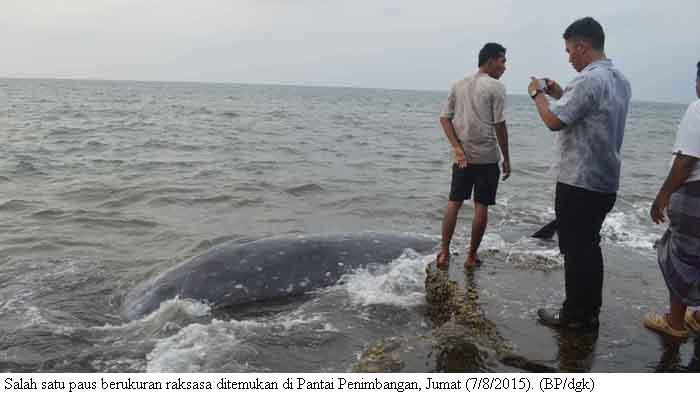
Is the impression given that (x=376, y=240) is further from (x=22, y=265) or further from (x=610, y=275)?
(x=22, y=265)

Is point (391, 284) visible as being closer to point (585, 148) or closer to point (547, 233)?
point (585, 148)

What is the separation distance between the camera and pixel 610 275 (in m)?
5.36

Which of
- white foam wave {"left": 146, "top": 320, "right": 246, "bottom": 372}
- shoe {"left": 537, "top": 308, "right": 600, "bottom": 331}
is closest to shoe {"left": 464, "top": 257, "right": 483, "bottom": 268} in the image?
shoe {"left": 537, "top": 308, "right": 600, "bottom": 331}

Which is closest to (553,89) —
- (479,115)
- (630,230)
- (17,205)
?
(479,115)

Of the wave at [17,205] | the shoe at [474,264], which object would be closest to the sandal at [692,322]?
the shoe at [474,264]

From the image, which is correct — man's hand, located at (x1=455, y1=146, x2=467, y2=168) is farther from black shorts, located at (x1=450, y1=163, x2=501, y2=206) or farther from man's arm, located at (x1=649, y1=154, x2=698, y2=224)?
man's arm, located at (x1=649, y1=154, x2=698, y2=224)

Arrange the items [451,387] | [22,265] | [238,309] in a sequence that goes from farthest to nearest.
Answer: [22,265] → [238,309] → [451,387]

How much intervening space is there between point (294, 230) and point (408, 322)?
4453 millimetres

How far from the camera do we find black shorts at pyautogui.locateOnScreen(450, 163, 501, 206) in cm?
509

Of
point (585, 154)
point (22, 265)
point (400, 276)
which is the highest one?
point (585, 154)

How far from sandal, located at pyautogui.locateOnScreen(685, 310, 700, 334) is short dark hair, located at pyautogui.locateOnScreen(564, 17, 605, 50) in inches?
79.9

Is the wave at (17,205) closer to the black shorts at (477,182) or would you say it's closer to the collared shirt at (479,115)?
the black shorts at (477,182)

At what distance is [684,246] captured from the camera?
362cm

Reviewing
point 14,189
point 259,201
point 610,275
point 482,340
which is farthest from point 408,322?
point 14,189
